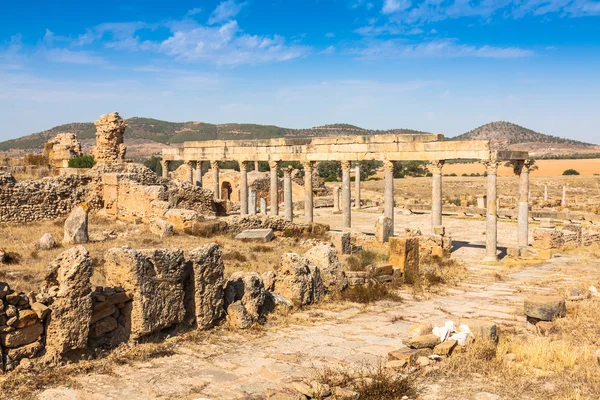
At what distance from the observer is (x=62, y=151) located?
30062 millimetres

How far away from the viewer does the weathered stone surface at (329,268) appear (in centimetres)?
1203

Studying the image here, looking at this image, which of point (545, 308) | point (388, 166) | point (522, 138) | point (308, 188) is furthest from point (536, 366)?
point (522, 138)

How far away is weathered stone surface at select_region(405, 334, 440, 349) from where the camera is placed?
8219mm

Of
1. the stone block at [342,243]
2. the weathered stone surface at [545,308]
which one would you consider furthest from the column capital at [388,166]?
the weathered stone surface at [545,308]

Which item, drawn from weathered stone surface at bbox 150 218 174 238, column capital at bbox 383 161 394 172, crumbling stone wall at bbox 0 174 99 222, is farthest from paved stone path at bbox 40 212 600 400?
crumbling stone wall at bbox 0 174 99 222

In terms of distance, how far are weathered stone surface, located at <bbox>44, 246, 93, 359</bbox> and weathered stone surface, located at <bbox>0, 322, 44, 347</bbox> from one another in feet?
0.42

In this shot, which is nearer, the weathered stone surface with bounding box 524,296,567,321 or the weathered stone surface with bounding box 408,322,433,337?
the weathered stone surface with bounding box 408,322,433,337

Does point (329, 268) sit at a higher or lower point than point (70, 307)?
lower

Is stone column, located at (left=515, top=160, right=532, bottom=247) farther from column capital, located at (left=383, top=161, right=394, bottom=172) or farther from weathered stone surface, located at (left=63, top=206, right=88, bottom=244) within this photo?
weathered stone surface, located at (left=63, top=206, right=88, bottom=244)

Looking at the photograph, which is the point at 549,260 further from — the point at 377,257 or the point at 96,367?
the point at 96,367

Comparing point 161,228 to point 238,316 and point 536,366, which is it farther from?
point 536,366

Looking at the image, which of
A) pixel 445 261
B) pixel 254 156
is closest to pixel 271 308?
pixel 445 261

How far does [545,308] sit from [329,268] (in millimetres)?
4251

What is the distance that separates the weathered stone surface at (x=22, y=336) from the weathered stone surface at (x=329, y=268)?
596 cm
